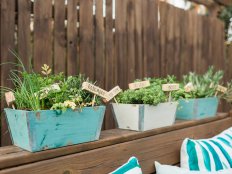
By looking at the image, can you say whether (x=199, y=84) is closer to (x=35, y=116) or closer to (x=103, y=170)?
(x=103, y=170)

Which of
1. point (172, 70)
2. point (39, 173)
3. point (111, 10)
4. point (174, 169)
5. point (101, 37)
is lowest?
point (174, 169)

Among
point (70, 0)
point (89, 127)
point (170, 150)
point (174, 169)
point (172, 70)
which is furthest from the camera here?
point (172, 70)

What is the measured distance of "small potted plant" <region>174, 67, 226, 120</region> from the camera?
1.85 meters

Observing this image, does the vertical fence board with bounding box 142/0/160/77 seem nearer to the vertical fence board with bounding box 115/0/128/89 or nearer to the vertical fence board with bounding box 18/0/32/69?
the vertical fence board with bounding box 115/0/128/89

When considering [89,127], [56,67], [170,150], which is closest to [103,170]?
[89,127]

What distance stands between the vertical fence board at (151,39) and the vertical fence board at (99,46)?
41cm

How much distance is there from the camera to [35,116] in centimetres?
103

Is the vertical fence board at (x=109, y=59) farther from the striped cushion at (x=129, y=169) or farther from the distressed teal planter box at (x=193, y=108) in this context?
the striped cushion at (x=129, y=169)

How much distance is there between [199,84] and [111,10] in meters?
0.72

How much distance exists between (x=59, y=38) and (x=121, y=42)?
0.47 meters

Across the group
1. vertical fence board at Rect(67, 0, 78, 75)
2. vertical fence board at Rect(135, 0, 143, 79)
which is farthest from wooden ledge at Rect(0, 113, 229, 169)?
vertical fence board at Rect(135, 0, 143, 79)

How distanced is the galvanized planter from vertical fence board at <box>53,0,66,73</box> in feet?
1.21

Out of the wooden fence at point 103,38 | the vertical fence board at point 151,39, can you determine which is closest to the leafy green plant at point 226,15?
the wooden fence at point 103,38

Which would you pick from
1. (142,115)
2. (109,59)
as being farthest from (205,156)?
(109,59)
